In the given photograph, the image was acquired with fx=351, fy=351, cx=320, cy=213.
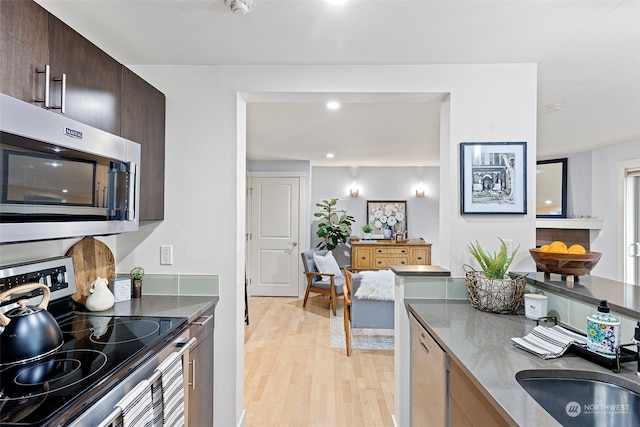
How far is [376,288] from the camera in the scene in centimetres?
357

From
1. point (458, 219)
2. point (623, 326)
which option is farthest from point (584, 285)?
point (458, 219)

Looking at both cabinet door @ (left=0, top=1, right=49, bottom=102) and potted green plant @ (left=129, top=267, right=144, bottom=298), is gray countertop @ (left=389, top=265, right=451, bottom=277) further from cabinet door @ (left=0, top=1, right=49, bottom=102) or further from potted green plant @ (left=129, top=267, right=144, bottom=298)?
cabinet door @ (left=0, top=1, right=49, bottom=102)

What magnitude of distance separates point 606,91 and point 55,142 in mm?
3358

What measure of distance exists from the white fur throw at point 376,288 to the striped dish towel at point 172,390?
90.3 inches

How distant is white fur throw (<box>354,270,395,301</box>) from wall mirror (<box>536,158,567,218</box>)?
359 cm

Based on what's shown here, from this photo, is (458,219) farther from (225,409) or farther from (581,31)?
(225,409)

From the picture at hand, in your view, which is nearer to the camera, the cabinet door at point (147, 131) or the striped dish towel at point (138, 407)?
the striped dish towel at point (138, 407)

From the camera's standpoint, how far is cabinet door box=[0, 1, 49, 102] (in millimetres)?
1090

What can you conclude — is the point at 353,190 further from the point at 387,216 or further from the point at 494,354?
the point at 494,354

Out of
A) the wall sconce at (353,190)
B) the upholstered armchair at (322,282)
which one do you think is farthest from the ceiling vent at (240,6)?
the wall sconce at (353,190)

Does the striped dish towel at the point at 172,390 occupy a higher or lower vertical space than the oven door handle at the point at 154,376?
lower

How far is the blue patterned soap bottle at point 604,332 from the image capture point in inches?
47.0

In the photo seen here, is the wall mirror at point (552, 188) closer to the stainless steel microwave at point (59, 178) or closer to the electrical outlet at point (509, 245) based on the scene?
the electrical outlet at point (509, 245)

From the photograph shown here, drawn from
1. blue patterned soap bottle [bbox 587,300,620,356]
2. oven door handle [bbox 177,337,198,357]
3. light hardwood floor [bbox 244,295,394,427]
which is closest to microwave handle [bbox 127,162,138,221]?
oven door handle [bbox 177,337,198,357]
